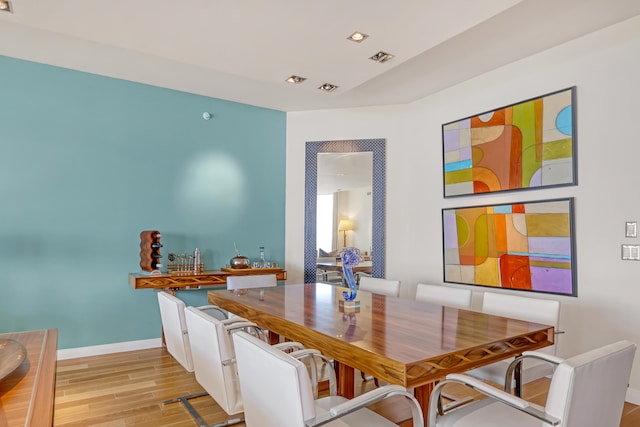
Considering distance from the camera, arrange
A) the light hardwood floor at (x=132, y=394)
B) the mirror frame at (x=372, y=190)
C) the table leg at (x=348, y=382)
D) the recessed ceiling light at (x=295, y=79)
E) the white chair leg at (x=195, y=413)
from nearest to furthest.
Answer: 1. the table leg at (x=348, y=382)
2. the white chair leg at (x=195, y=413)
3. the light hardwood floor at (x=132, y=394)
4. the recessed ceiling light at (x=295, y=79)
5. the mirror frame at (x=372, y=190)

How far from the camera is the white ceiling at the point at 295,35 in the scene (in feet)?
8.71

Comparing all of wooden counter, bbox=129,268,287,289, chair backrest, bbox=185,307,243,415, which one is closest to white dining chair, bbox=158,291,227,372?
chair backrest, bbox=185,307,243,415

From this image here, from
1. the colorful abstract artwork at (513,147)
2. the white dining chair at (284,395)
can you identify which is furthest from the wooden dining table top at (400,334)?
the colorful abstract artwork at (513,147)

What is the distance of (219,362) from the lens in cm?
200

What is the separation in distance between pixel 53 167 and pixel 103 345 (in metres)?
1.85

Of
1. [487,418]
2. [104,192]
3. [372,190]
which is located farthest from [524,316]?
[104,192]

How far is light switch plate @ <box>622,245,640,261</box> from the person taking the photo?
9.87 feet

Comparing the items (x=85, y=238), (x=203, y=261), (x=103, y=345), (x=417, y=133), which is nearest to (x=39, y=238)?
(x=85, y=238)

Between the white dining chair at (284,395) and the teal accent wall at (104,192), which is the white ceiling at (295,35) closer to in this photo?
the teal accent wall at (104,192)

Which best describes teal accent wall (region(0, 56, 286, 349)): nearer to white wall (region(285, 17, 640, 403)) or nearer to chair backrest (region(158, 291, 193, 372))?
chair backrest (region(158, 291, 193, 372))

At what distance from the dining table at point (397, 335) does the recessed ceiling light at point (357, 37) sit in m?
1.94

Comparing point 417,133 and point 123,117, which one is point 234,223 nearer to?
point 123,117

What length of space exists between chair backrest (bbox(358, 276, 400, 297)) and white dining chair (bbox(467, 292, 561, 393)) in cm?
81

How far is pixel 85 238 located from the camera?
13.6ft
